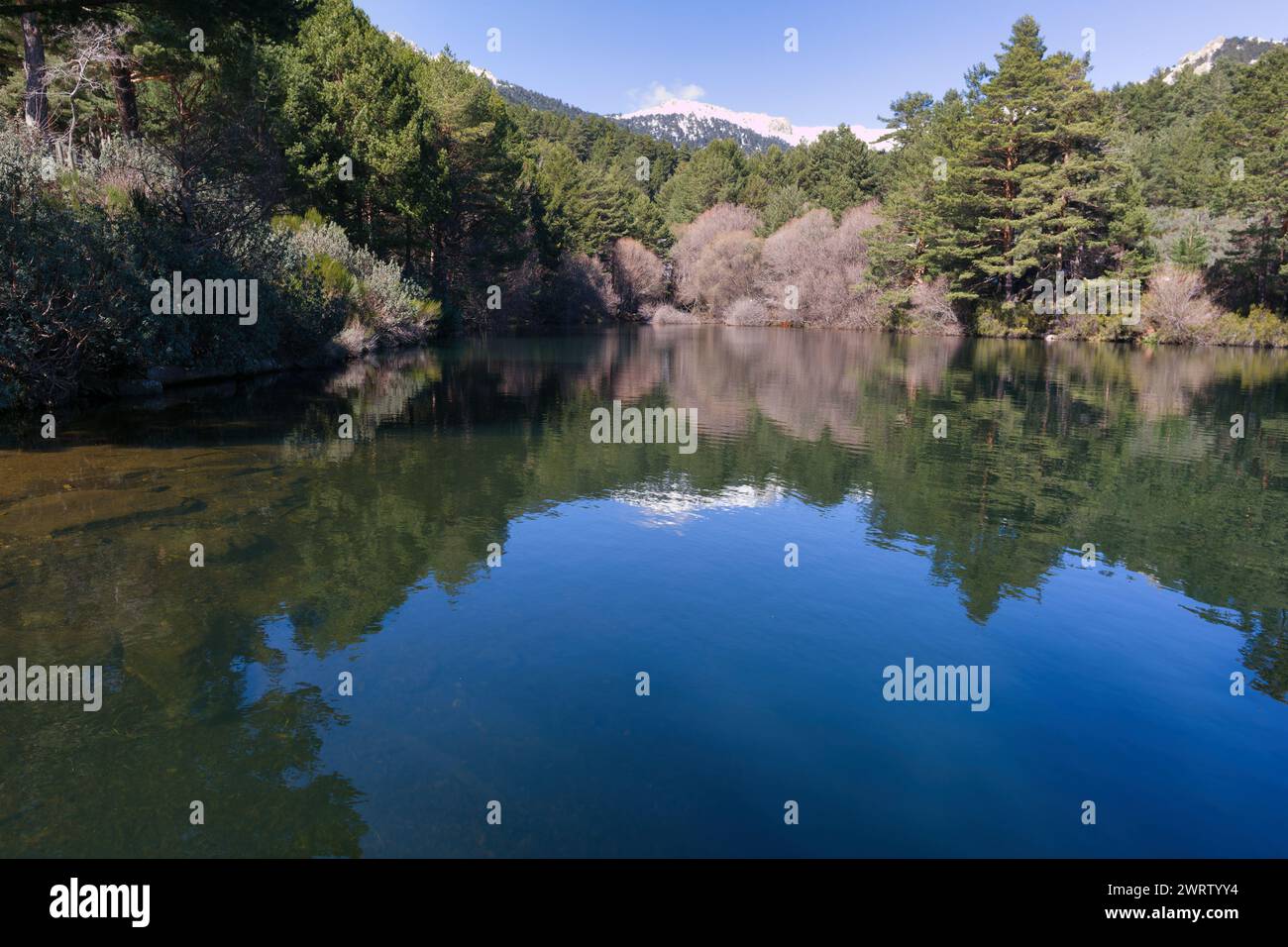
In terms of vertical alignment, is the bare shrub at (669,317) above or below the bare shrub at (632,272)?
below

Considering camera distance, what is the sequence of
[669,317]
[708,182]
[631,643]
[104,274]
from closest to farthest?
[631,643] < [104,274] < [669,317] < [708,182]

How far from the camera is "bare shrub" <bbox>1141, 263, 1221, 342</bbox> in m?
44.6

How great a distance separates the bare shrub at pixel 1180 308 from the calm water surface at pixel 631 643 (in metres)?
35.5

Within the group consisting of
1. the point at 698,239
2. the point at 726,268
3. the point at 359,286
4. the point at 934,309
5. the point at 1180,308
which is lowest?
the point at 359,286

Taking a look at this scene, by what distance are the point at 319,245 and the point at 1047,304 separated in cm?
4352

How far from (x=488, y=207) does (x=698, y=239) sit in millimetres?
28189

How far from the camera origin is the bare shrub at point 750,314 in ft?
227

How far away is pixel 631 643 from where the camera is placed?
6.89 metres

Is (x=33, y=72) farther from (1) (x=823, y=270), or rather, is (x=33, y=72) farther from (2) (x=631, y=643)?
(1) (x=823, y=270)

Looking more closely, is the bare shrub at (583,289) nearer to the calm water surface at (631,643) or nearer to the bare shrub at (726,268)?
the bare shrub at (726,268)

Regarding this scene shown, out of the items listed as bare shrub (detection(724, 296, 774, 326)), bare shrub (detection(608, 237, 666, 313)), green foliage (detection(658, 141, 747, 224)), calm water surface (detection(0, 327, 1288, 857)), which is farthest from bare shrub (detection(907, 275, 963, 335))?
calm water surface (detection(0, 327, 1288, 857))

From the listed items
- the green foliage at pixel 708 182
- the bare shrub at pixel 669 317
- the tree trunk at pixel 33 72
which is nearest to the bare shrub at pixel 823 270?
the bare shrub at pixel 669 317

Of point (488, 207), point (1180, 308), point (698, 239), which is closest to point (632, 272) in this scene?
point (698, 239)

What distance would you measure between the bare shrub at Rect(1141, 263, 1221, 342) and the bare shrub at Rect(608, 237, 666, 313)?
41.6 m
